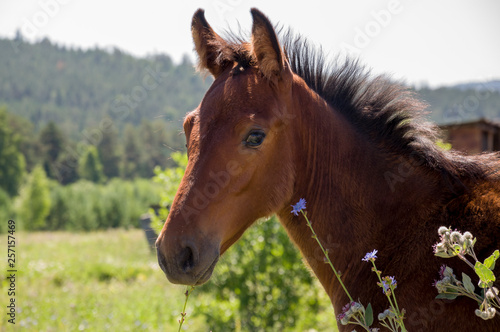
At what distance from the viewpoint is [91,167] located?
240ft

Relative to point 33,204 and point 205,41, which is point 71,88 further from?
point 205,41

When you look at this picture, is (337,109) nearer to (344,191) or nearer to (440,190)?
(344,191)

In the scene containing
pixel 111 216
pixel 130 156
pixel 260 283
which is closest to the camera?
pixel 260 283

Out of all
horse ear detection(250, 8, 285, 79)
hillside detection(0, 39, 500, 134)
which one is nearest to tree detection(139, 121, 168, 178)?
hillside detection(0, 39, 500, 134)

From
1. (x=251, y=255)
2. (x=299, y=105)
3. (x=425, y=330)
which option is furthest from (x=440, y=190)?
(x=251, y=255)

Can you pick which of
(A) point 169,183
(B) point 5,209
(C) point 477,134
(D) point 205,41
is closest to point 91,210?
(B) point 5,209

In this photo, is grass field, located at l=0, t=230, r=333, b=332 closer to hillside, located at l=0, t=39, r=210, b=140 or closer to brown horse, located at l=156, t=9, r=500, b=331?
brown horse, located at l=156, t=9, r=500, b=331

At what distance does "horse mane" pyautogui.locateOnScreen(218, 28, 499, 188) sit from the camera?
7.00ft

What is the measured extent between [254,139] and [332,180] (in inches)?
20.1

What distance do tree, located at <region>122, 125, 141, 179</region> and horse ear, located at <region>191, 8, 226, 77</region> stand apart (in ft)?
249

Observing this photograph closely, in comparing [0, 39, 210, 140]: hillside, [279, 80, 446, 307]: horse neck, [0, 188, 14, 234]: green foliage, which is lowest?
[0, 39, 210, 140]: hillside

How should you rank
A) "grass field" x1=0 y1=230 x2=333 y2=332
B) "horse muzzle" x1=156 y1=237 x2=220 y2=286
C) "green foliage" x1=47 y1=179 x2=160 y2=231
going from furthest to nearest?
1. "green foliage" x1=47 y1=179 x2=160 y2=231
2. "grass field" x1=0 y1=230 x2=333 y2=332
3. "horse muzzle" x1=156 y1=237 x2=220 y2=286

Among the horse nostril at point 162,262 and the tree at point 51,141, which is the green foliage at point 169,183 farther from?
the tree at point 51,141

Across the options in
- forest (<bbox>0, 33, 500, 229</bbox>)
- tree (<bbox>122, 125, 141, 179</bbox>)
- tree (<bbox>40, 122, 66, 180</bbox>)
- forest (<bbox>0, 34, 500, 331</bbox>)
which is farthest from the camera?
tree (<bbox>122, 125, 141, 179</bbox>)
